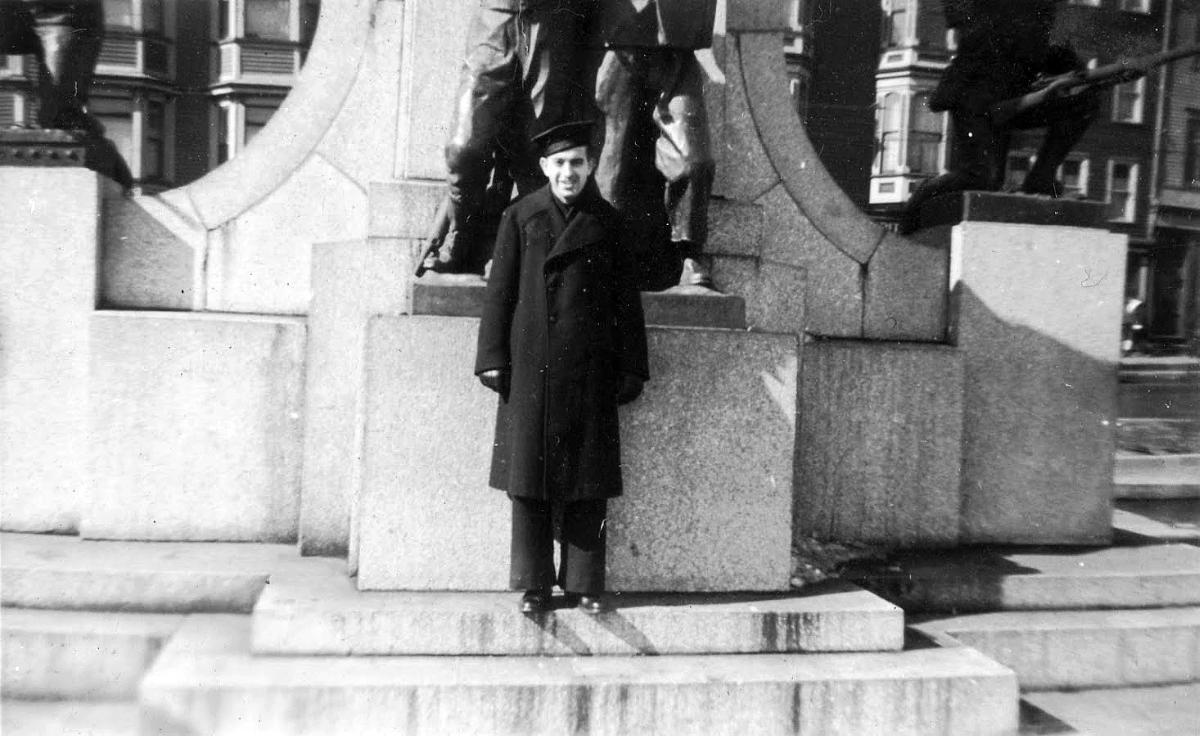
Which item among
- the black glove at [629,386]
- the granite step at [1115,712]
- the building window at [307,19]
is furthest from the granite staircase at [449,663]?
the building window at [307,19]

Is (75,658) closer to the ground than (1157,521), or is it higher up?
closer to the ground

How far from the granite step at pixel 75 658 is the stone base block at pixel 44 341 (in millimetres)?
1183

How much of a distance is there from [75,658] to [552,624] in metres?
2.30

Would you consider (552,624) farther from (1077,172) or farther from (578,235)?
(1077,172)

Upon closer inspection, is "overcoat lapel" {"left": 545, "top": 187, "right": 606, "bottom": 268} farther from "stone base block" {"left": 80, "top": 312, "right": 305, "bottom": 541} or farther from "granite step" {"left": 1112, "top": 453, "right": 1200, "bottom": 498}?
"granite step" {"left": 1112, "top": 453, "right": 1200, "bottom": 498}

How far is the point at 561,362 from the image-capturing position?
4.59 metres

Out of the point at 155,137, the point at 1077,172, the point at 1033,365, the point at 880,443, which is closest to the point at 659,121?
the point at 880,443

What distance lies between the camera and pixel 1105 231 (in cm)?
708

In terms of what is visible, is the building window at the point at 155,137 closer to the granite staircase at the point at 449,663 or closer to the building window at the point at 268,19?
the building window at the point at 268,19

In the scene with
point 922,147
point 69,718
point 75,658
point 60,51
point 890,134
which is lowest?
point 69,718

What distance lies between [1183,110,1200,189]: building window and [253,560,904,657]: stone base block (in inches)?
975

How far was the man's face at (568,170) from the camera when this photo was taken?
469cm

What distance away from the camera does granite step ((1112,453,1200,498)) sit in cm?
903

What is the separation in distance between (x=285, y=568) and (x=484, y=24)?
2.90m
